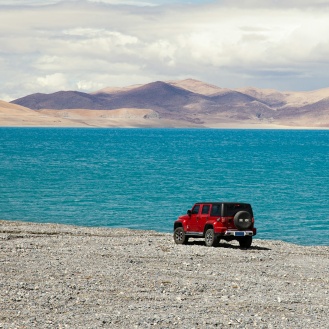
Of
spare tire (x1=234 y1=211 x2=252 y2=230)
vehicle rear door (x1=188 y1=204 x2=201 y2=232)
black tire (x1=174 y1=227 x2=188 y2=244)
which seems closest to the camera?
spare tire (x1=234 y1=211 x2=252 y2=230)

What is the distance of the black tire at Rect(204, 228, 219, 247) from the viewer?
26475 mm

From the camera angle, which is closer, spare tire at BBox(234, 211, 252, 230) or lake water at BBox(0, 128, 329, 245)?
spare tire at BBox(234, 211, 252, 230)

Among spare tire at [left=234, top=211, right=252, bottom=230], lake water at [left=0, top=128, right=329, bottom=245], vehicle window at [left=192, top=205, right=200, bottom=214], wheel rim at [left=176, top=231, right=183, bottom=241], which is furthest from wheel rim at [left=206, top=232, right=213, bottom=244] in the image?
lake water at [left=0, top=128, right=329, bottom=245]

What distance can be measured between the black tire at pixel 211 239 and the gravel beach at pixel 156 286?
0.30 meters

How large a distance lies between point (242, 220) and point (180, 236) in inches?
120

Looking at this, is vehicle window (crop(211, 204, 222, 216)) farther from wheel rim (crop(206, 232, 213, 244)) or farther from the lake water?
the lake water

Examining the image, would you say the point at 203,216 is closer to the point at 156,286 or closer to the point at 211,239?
the point at 211,239

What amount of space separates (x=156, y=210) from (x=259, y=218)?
7.15 m

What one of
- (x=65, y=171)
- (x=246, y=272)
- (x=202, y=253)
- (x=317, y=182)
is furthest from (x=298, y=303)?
(x=65, y=171)

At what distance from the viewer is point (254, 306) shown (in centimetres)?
1569

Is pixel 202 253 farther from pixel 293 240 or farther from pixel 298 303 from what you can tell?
pixel 293 240

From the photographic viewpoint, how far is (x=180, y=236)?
2841 cm

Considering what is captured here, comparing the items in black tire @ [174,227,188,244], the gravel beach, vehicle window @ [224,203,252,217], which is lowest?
black tire @ [174,227,188,244]

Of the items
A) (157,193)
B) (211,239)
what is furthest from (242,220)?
(157,193)
